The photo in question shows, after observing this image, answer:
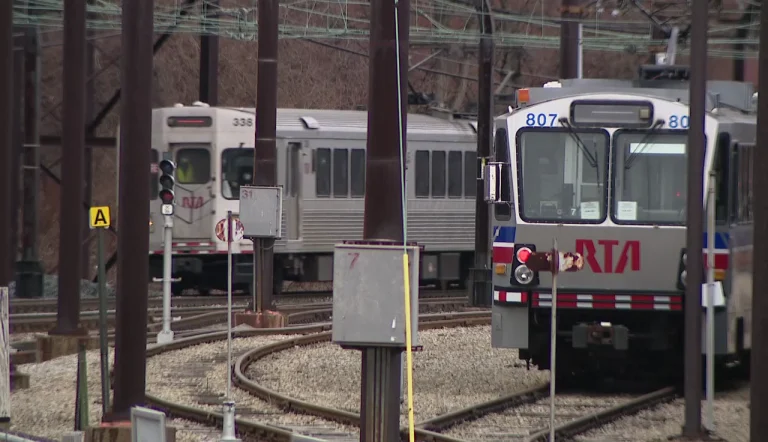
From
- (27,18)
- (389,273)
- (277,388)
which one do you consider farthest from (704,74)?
(27,18)

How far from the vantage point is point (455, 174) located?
2920cm

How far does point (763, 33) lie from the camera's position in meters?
9.32

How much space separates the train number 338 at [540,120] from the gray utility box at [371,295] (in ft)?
19.9

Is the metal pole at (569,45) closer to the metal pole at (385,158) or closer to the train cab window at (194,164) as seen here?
the train cab window at (194,164)

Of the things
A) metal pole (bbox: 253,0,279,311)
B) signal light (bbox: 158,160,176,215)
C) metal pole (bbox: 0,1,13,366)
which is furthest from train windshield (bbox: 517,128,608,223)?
metal pole (bbox: 253,0,279,311)

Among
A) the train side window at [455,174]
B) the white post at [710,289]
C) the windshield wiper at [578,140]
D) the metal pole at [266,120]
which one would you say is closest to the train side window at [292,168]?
the train side window at [455,174]

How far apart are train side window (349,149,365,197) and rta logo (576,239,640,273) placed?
1362cm

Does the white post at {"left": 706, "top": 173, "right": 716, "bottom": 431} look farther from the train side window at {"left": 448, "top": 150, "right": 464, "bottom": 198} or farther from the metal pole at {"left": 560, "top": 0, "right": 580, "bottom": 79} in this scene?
the train side window at {"left": 448, "top": 150, "right": 464, "bottom": 198}

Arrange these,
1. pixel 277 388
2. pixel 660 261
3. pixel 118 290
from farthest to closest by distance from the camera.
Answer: pixel 277 388
pixel 660 261
pixel 118 290

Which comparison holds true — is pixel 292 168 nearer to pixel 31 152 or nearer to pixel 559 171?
pixel 31 152

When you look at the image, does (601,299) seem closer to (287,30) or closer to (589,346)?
(589,346)

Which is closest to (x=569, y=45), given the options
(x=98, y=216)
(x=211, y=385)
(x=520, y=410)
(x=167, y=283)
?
(x=167, y=283)

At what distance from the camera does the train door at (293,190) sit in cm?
2741

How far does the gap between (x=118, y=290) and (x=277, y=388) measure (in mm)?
3908
